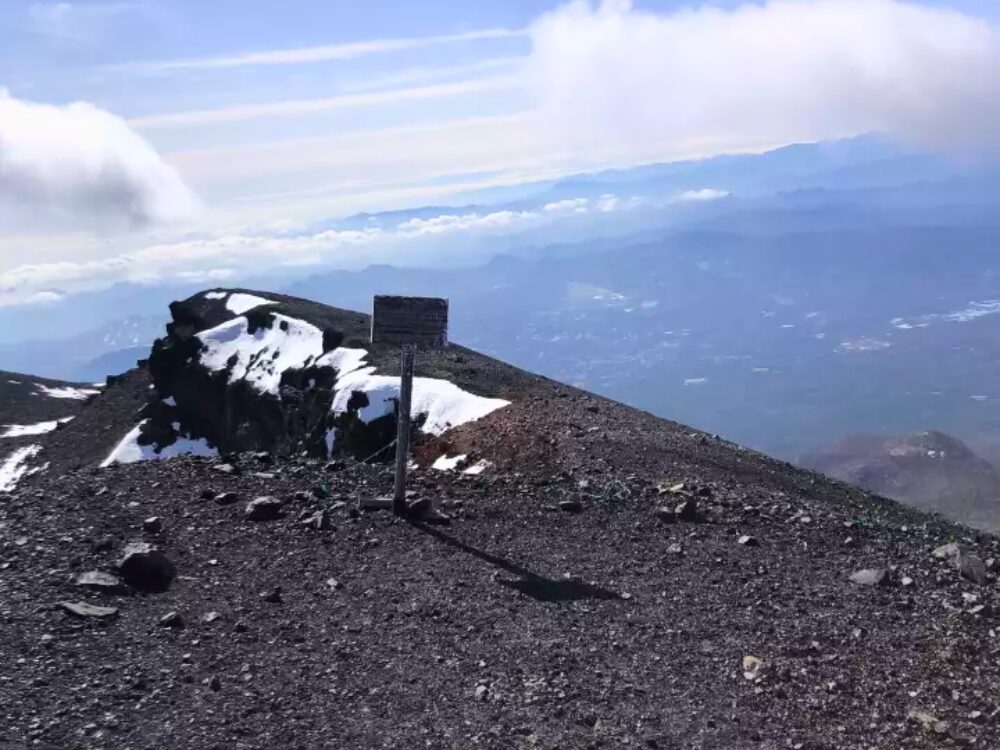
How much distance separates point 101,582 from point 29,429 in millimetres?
94896

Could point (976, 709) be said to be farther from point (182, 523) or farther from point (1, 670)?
point (182, 523)

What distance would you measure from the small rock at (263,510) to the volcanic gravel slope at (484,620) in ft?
1.32

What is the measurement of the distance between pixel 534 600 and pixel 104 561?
6.89 meters

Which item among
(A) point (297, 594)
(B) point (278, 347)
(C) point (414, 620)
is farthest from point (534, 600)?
(B) point (278, 347)

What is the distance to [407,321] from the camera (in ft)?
57.1

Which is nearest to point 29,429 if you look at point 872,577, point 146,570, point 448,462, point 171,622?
point 448,462

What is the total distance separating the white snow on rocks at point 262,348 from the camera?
58.4m

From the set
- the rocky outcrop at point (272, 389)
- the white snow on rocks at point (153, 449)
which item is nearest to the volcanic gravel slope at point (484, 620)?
the rocky outcrop at point (272, 389)

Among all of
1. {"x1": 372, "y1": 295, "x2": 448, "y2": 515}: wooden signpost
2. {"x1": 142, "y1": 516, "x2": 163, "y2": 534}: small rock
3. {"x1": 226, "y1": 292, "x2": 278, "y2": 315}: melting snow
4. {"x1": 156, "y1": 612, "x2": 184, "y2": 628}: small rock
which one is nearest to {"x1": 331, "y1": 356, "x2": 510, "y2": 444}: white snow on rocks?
{"x1": 372, "y1": 295, "x2": 448, "y2": 515}: wooden signpost

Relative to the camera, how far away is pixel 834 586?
15.0 meters

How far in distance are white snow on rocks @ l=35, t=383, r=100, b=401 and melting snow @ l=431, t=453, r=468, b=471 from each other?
105m

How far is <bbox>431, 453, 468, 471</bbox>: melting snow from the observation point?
25266 mm

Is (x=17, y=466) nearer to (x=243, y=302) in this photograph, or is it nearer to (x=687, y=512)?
(x=243, y=302)

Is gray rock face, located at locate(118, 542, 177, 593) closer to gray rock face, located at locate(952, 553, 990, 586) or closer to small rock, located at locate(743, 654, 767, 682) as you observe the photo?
small rock, located at locate(743, 654, 767, 682)
